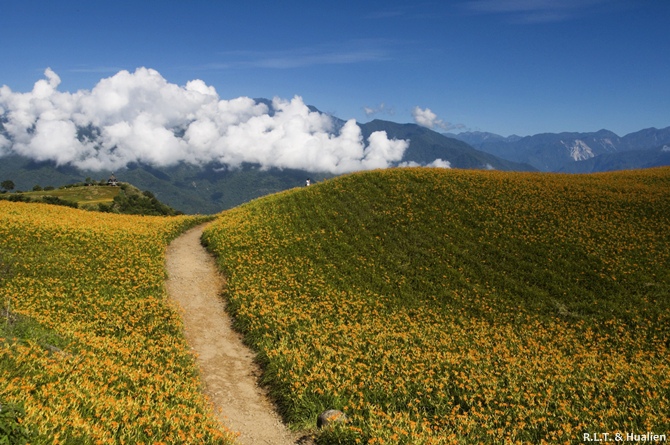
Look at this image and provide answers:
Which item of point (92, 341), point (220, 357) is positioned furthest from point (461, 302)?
point (92, 341)

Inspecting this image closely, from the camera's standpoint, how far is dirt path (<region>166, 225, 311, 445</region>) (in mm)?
12148

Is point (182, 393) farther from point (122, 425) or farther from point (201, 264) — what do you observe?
point (201, 264)

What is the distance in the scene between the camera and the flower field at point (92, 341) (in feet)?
27.4

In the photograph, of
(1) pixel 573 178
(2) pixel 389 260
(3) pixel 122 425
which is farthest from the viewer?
(1) pixel 573 178

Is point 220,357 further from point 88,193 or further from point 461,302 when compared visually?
point 88,193

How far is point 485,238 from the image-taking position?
30250 millimetres

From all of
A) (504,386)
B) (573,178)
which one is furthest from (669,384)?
(573,178)

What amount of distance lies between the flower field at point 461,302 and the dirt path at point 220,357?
2.52 feet

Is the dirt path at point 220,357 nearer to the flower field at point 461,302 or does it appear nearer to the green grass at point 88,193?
the flower field at point 461,302

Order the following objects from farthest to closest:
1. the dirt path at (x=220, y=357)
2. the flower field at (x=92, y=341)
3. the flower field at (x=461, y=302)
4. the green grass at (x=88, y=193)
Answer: the green grass at (x=88, y=193)
the flower field at (x=461, y=302)
the dirt path at (x=220, y=357)
the flower field at (x=92, y=341)

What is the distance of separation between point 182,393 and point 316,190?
108 ft

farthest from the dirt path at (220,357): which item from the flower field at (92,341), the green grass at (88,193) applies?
the green grass at (88,193)

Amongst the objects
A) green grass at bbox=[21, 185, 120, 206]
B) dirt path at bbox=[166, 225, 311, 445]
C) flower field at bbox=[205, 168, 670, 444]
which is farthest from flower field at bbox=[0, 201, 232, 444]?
green grass at bbox=[21, 185, 120, 206]

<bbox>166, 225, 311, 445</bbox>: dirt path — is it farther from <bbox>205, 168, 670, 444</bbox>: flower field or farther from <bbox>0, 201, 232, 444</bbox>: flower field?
<bbox>0, 201, 232, 444</bbox>: flower field
